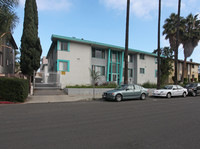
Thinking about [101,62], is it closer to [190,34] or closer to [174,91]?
[174,91]

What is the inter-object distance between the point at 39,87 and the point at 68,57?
555 cm

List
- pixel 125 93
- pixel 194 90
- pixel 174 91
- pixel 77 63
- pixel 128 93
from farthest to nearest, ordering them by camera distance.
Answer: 1. pixel 77 63
2. pixel 194 90
3. pixel 174 91
4. pixel 128 93
5. pixel 125 93

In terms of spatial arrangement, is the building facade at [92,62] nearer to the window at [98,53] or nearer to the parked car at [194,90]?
the window at [98,53]

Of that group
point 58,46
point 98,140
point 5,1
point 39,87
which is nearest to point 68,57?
point 58,46

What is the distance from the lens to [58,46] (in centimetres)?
1966

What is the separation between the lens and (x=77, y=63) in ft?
69.5

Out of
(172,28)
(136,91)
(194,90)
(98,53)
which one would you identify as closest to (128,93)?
(136,91)

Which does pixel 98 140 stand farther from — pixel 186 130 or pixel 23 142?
pixel 186 130

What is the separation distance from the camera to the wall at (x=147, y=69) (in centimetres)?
2845

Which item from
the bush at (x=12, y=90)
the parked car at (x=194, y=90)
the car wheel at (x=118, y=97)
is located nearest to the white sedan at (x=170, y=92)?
the parked car at (x=194, y=90)

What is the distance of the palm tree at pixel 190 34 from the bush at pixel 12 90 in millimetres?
28053

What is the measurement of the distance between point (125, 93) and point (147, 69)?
18.8 meters

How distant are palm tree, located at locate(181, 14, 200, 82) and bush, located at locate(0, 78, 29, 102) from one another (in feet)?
92.0

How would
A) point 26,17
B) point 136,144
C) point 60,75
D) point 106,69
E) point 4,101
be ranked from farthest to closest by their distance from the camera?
point 106,69, point 60,75, point 26,17, point 4,101, point 136,144
